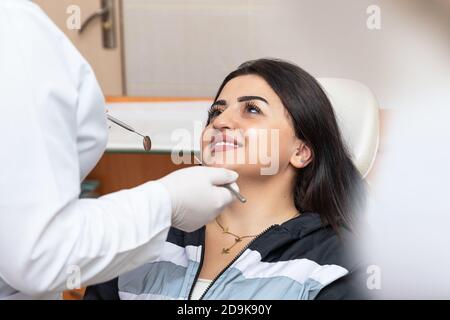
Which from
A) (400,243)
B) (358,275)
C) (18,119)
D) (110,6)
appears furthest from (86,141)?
(110,6)

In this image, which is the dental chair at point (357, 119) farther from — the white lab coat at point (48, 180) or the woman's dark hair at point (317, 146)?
the white lab coat at point (48, 180)

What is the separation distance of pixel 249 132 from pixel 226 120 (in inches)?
2.1

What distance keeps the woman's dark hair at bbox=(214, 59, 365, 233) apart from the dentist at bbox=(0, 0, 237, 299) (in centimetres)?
54

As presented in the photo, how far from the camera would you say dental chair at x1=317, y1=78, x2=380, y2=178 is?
1.48 m

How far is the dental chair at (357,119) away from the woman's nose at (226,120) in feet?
1.10

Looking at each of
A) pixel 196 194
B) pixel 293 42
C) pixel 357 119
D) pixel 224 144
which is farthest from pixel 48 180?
pixel 293 42

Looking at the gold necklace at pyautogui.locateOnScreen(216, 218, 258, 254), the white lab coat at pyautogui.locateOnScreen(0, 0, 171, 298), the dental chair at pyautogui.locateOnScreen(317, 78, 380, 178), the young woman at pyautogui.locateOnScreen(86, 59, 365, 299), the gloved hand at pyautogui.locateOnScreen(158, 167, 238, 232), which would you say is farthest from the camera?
the dental chair at pyautogui.locateOnScreen(317, 78, 380, 178)

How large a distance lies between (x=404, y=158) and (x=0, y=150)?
1.21 metres

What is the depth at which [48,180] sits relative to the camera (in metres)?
0.73

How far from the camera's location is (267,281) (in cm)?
114

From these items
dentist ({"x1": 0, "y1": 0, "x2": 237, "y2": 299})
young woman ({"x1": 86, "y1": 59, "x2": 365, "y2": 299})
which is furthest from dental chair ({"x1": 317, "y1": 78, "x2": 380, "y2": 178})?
dentist ({"x1": 0, "y1": 0, "x2": 237, "y2": 299})

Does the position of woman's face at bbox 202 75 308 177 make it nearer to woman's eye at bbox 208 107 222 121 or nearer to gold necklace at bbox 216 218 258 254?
woman's eye at bbox 208 107 222 121

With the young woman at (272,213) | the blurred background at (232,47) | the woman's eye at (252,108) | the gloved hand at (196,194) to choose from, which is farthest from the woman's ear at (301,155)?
the blurred background at (232,47)
